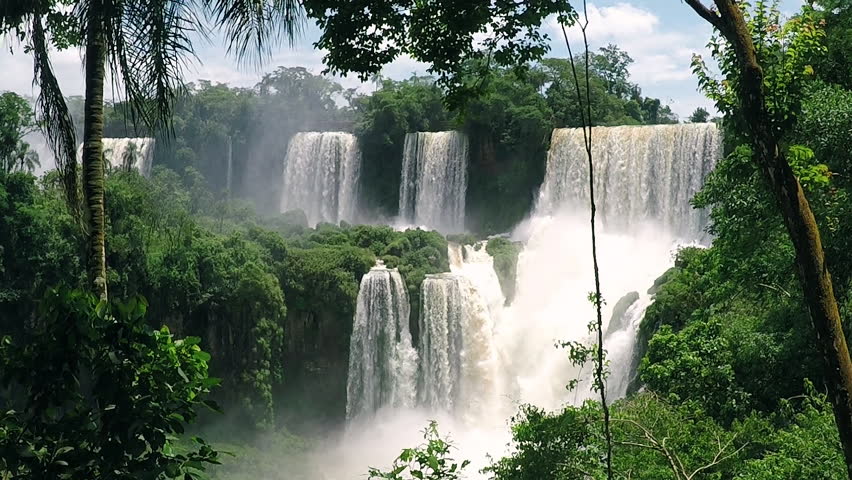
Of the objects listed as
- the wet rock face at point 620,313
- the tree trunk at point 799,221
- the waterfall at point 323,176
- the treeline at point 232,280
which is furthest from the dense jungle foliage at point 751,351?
the waterfall at point 323,176

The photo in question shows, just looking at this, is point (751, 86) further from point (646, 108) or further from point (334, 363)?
point (646, 108)

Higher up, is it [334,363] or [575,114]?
[575,114]

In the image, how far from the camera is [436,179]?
3064 cm

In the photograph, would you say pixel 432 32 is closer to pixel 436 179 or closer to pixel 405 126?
pixel 436 179

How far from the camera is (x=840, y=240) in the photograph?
8336 millimetres

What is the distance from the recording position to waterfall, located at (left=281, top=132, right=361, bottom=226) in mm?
33312

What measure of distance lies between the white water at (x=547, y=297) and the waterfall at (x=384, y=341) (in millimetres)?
356

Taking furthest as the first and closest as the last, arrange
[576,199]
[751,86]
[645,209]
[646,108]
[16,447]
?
[646,108] < [576,199] < [645,209] < [751,86] < [16,447]

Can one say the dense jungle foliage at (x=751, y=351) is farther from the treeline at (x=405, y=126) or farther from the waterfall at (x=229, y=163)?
the waterfall at (x=229, y=163)

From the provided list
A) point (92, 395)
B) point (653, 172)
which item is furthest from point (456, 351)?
Result: point (92, 395)

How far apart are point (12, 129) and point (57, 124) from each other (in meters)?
19.8

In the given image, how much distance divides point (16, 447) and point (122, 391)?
0.38 m

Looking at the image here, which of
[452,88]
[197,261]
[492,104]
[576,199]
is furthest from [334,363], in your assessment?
[452,88]

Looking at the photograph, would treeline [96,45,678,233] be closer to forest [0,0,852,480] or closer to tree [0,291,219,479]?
forest [0,0,852,480]
